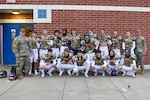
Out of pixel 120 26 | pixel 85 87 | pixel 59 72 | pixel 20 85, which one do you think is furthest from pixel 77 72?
pixel 120 26

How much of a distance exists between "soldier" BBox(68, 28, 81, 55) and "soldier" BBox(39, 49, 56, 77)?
3.09ft

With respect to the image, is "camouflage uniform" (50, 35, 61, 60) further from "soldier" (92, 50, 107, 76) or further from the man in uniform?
the man in uniform

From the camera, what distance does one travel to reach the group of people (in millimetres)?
9285

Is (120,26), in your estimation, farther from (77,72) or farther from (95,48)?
(77,72)

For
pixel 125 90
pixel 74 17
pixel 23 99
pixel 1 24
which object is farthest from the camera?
pixel 1 24

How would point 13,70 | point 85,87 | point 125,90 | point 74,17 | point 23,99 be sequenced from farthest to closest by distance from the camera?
point 74,17 → point 13,70 → point 85,87 → point 125,90 → point 23,99

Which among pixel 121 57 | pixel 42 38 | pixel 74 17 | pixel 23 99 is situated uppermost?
pixel 74 17

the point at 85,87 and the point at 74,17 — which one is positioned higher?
the point at 74,17

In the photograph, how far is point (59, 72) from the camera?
33.0 feet

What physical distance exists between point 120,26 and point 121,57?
6.53 feet

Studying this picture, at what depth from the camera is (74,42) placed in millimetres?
9789

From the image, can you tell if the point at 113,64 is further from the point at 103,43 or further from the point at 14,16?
the point at 14,16

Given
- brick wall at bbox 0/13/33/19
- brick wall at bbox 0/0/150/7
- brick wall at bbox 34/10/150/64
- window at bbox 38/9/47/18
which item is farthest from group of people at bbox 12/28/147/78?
brick wall at bbox 0/13/33/19

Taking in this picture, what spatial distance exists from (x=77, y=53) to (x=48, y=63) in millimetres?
1258
